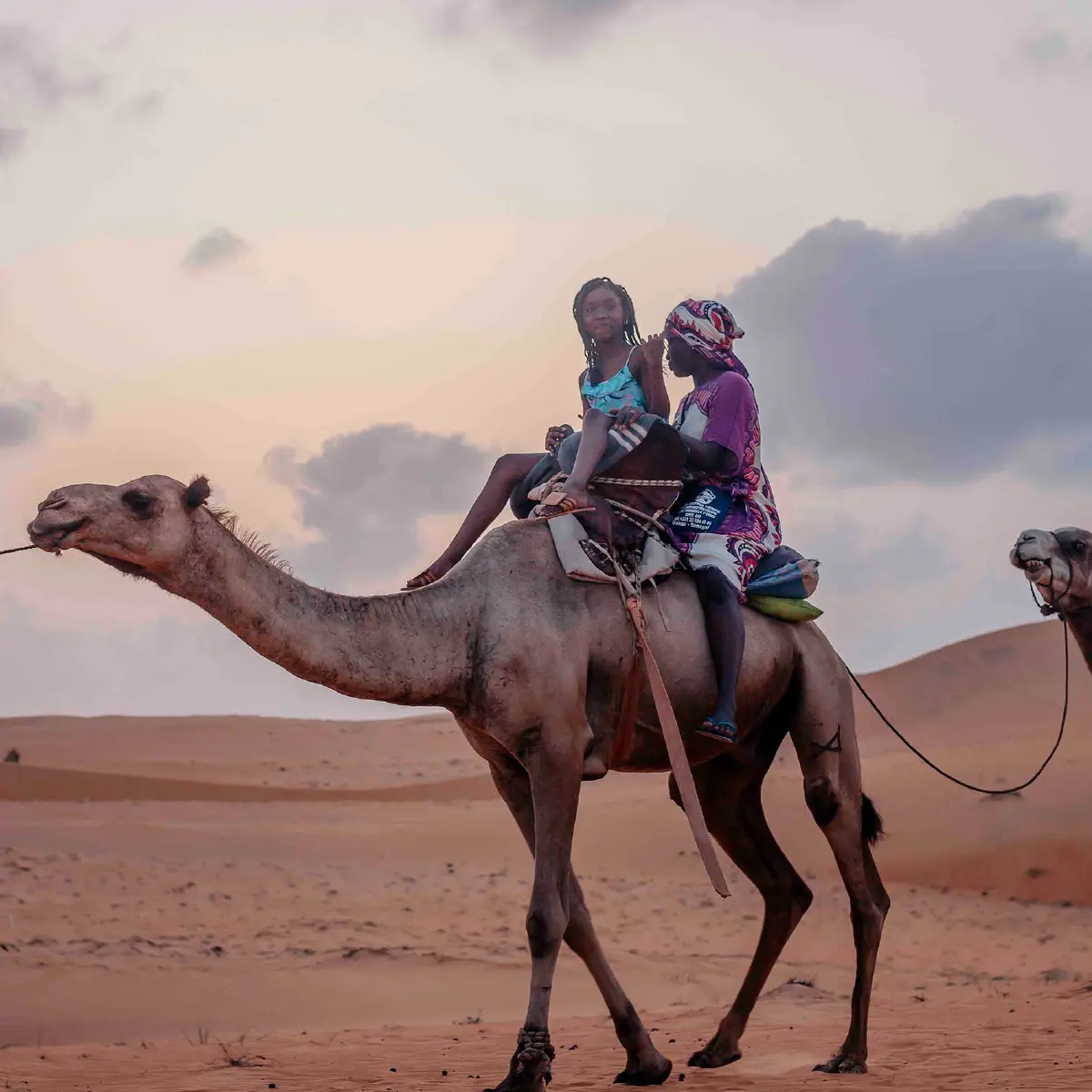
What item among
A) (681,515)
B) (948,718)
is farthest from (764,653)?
(948,718)

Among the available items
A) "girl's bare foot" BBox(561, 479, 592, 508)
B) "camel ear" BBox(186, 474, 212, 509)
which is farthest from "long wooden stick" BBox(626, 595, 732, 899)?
"camel ear" BBox(186, 474, 212, 509)

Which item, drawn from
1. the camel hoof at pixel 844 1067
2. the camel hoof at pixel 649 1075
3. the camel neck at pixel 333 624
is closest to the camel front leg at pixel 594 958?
the camel hoof at pixel 649 1075

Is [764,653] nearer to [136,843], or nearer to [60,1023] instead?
[60,1023]

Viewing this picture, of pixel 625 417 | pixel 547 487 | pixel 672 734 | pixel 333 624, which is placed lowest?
pixel 672 734

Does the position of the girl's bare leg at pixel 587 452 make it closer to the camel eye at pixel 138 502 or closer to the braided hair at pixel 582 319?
the braided hair at pixel 582 319

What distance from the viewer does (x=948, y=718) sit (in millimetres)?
41312

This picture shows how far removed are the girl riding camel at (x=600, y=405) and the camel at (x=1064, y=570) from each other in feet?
7.50

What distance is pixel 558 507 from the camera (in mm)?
7832

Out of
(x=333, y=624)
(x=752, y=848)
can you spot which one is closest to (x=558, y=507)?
(x=333, y=624)

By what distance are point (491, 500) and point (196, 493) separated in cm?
198

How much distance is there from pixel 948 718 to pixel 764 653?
1339 inches

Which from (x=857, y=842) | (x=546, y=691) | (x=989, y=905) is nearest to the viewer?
(x=546, y=691)

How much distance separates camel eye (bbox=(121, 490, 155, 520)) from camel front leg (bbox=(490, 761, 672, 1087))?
7.28ft

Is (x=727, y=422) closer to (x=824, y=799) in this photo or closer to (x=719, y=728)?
(x=719, y=728)
